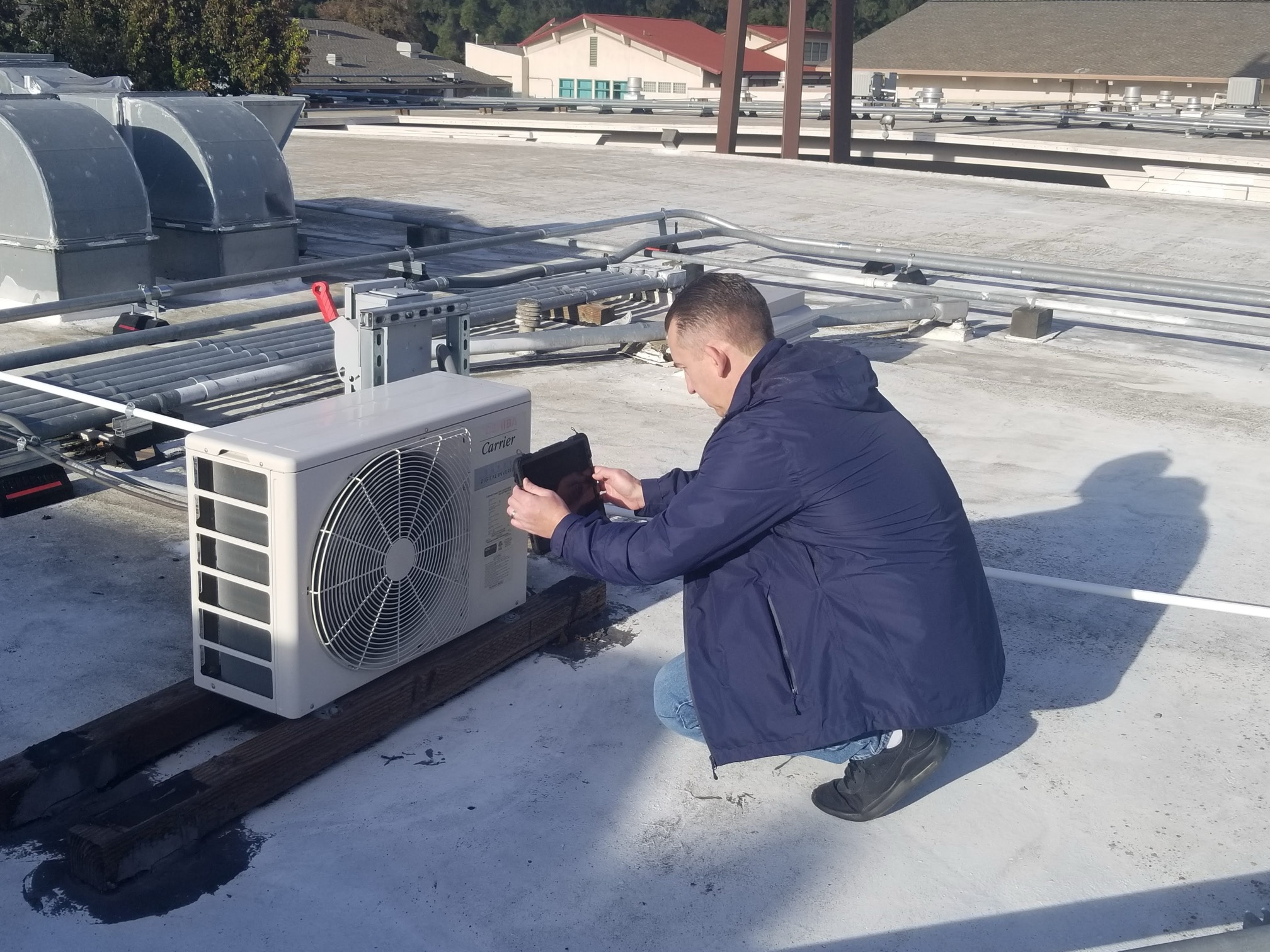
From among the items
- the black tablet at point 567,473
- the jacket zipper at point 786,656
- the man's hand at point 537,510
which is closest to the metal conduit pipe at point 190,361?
the black tablet at point 567,473

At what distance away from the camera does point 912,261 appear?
8594mm

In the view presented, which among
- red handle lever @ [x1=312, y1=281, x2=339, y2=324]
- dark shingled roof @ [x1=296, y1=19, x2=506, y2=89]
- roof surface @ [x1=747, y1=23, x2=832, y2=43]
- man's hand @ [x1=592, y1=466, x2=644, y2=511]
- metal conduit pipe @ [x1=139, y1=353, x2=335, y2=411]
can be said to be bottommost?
man's hand @ [x1=592, y1=466, x2=644, y2=511]

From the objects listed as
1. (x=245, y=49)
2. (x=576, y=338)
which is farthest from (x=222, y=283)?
(x=245, y=49)

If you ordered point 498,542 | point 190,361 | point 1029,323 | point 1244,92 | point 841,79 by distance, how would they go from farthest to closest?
1. point 1244,92
2. point 841,79
3. point 1029,323
4. point 190,361
5. point 498,542

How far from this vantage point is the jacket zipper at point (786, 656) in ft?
9.32

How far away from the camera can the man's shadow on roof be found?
362 centimetres

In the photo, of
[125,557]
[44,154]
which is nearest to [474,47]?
[44,154]

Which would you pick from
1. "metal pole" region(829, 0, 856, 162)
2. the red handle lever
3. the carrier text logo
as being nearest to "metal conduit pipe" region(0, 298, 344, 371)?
the red handle lever

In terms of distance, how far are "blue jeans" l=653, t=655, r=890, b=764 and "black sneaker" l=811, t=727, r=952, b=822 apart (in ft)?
0.11

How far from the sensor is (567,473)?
11.0 feet

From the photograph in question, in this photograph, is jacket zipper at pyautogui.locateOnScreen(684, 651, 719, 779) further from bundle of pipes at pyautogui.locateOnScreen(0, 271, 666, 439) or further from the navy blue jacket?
bundle of pipes at pyautogui.locateOnScreen(0, 271, 666, 439)

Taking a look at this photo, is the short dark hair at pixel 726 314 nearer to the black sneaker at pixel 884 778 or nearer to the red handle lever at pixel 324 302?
the black sneaker at pixel 884 778

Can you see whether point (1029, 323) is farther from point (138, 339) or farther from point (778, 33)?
point (778, 33)

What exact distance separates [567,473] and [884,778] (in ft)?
3.69
